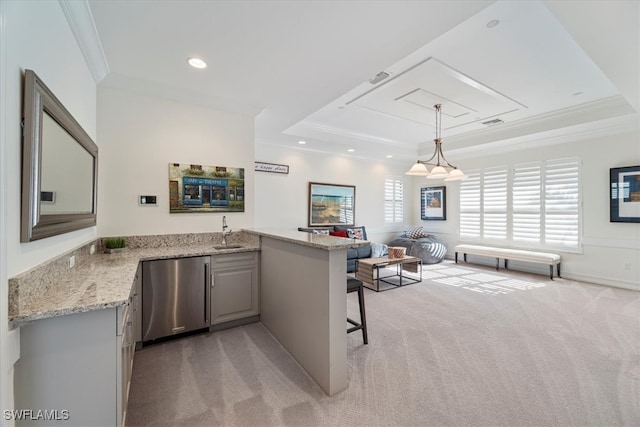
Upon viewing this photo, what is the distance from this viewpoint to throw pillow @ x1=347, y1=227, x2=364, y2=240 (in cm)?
626

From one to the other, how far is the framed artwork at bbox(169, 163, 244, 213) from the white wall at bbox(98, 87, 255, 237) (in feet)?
0.22

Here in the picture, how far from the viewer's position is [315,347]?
213 cm

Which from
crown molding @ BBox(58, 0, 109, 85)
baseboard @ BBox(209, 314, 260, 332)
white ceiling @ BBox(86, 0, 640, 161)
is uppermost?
white ceiling @ BBox(86, 0, 640, 161)

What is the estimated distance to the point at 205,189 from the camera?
339 cm

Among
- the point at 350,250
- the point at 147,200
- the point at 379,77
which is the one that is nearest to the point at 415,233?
the point at 350,250

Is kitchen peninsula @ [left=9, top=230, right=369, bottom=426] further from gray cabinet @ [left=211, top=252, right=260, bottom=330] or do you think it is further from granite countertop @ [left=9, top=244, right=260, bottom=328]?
gray cabinet @ [left=211, top=252, right=260, bottom=330]

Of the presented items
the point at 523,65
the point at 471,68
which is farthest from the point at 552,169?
the point at 471,68

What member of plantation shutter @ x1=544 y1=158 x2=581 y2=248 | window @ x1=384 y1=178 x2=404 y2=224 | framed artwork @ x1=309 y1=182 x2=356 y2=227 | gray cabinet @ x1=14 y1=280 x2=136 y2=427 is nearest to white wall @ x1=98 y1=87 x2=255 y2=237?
gray cabinet @ x1=14 y1=280 x2=136 y2=427

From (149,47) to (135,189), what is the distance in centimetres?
150

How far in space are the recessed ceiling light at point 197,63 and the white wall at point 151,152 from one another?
81 cm

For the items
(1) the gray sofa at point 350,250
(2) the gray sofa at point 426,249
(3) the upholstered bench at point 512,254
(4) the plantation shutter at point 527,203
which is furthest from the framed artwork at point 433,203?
(1) the gray sofa at point 350,250

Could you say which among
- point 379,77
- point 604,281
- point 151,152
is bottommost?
point 604,281

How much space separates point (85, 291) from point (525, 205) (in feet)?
23.5

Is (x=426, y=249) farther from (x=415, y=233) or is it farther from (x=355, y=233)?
(x=355, y=233)
